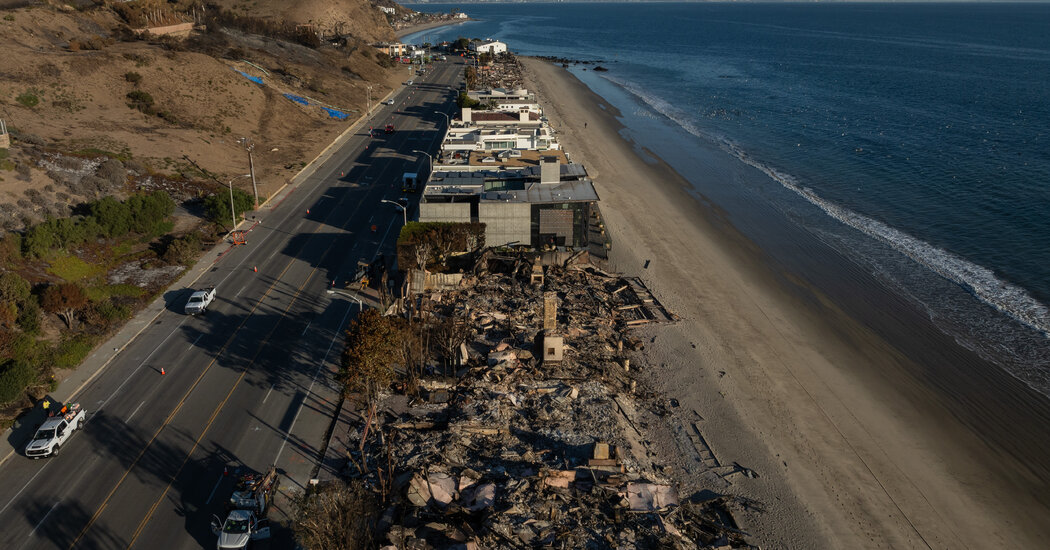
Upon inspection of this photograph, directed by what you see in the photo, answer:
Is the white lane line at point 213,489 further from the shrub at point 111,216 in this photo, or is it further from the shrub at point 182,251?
the shrub at point 111,216

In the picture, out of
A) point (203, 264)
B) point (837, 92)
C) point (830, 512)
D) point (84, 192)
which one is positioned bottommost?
point (830, 512)

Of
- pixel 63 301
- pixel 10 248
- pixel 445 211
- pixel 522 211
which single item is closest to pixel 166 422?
pixel 63 301

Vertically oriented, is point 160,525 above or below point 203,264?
below

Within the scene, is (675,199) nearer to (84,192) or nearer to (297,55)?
(84,192)

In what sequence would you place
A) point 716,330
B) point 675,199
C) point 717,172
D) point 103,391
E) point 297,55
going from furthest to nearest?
point 297,55 → point 717,172 → point 675,199 → point 716,330 → point 103,391

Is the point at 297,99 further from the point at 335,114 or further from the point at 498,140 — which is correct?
the point at 498,140

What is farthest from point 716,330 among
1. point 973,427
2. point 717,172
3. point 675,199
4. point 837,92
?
point 837,92

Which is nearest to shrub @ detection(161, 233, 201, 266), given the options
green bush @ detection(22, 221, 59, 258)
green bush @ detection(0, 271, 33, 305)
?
green bush @ detection(22, 221, 59, 258)

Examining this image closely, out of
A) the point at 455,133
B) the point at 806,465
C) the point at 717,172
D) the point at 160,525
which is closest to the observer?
the point at 160,525
